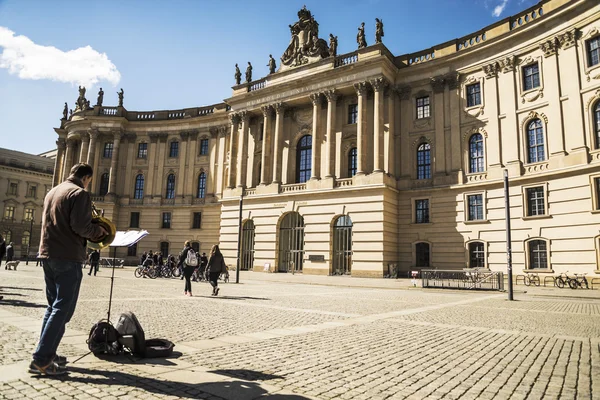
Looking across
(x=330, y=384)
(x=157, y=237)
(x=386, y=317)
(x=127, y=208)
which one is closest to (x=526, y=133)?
(x=386, y=317)

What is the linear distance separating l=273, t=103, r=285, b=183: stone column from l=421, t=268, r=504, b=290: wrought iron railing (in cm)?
1845

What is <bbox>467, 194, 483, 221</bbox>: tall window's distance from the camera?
2973 cm

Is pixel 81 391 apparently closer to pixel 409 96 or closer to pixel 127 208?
pixel 409 96

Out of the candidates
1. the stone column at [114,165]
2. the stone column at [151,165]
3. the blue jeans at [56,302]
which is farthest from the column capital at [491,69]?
the stone column at [114,165]

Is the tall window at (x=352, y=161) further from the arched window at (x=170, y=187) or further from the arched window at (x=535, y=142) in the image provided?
the arched window at (x=170, y=187)

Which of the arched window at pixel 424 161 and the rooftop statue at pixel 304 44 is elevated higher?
the rooftop statue at pixel 304 44

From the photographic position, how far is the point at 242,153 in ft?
131

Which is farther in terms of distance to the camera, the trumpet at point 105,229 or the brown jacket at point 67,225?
the trumpet at point 105,229

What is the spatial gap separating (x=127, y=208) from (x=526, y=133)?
42861 mm

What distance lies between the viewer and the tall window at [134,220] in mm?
48753

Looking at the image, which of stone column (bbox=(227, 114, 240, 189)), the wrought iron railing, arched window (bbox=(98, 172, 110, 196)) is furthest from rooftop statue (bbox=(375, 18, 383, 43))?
arched window (bbox=(98, 172, 110, 196))

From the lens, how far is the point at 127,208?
4922 cm

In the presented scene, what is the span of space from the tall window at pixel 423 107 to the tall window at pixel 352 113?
526 cm

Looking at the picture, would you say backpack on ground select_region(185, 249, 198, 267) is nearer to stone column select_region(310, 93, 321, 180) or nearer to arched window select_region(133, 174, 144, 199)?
stone column select_region(310, 93, 321, 180)
